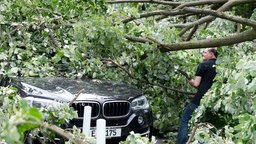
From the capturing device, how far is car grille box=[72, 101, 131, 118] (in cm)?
550

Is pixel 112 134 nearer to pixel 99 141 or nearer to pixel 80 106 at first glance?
pixel 80 106

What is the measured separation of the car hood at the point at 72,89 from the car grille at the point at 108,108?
0.21ft

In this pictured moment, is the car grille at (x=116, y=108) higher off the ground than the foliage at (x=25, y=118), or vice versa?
the foliage at (x=25, y=118)

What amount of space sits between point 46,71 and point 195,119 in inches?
88.4

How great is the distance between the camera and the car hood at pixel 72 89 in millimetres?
5504

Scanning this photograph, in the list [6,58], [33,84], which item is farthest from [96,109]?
[6,58]

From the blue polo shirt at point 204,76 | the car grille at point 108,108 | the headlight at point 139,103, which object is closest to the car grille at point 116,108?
the car grille at point 108,108

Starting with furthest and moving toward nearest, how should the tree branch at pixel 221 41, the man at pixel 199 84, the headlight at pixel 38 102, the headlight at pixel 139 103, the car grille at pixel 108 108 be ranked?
the man at pixel 199 84, the tree branch at pixel 221 41, the headlight at pixel 139 103, the car grille at pixel 108 108, the headlight at pixel 38 102

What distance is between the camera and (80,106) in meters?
5.50

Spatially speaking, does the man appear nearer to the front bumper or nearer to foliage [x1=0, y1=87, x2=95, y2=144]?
the front bumper

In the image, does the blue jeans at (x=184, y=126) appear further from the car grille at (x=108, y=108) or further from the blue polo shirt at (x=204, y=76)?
the car grille at (x=108, y=108)

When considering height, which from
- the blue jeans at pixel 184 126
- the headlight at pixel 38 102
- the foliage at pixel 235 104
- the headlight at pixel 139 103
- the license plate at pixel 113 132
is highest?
the foliage at pixel 235 104

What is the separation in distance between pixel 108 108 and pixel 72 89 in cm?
51

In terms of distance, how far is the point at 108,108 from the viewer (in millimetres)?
5715
